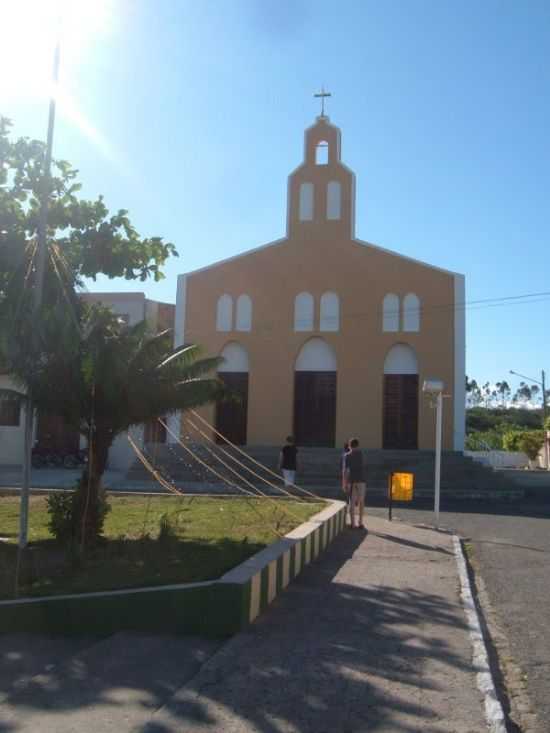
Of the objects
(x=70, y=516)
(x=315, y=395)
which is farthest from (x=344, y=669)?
(x=315, y=395)

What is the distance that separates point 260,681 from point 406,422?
2123 centimetres

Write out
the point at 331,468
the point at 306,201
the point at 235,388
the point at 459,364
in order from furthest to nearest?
the point at 306,201 < the point at 235,388 < the point at 459,364 < the point at 331,468

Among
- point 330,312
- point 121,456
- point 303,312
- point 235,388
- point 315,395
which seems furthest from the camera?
point 121,456

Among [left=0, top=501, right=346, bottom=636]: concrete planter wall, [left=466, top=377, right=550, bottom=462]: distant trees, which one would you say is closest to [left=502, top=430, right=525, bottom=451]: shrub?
[left=466, top=377, right=550, bottom=462]: distant trees

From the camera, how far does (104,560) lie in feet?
27.7

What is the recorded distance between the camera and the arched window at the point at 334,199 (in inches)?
1057

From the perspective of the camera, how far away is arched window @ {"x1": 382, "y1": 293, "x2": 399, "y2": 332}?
25.9 meters

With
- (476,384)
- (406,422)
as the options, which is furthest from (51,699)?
(476,384)

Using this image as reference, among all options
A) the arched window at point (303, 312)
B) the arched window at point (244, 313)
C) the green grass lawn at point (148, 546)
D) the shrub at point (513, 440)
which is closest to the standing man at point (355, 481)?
the green grass lawn at point (148, 546)

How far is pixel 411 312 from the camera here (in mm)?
25875

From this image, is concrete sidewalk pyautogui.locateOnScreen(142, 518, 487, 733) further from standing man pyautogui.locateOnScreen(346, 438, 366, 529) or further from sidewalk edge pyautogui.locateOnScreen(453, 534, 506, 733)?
standing man pyautogui.locateOnScreen(346, 438, 366, 529)

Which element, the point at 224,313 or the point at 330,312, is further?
the point at 224,313

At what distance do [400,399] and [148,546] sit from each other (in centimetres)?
1768

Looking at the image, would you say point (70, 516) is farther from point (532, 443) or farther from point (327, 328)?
point (532, 443)
